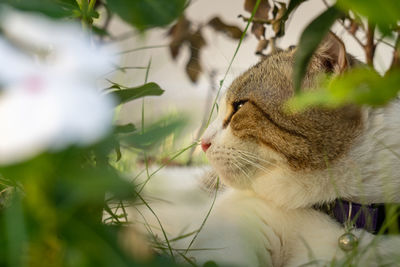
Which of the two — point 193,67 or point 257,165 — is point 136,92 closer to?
point 257,165

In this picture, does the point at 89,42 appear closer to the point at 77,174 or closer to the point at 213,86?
the point at 77,174

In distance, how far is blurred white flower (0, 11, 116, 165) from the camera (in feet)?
1.14

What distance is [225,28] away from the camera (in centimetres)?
127

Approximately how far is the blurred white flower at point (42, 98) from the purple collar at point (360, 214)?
54 centimetres

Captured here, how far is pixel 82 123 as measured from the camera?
1.22 ft

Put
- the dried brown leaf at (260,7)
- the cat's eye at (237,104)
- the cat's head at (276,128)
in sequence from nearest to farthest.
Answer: the cat's head at (276,128) → the cat's eye at (237,104) → the dried brown leaf at (260,7)

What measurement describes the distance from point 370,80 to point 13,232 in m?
0.32

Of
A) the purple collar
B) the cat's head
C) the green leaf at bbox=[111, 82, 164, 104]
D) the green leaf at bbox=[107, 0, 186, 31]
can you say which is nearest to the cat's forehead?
the cat's head

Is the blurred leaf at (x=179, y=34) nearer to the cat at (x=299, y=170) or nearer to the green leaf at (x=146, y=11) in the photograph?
the cat at (x=299, y=170)

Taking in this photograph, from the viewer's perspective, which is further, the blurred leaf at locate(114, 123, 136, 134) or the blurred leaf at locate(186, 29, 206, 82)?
the blurred leaf at locate(186, 29, 206, 82)

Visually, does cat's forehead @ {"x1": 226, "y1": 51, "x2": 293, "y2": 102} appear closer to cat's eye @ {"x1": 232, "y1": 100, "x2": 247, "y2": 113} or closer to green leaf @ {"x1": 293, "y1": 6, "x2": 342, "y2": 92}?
cat's eye @ {"x1": 232, "y1": 100, "x2": 247, "y2": 113}

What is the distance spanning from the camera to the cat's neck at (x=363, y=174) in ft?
3.00

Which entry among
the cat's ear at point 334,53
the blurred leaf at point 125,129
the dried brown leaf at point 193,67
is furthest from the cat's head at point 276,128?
the blurred leaf at point 125,129

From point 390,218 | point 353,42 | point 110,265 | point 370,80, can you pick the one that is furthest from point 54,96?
point 353,42
